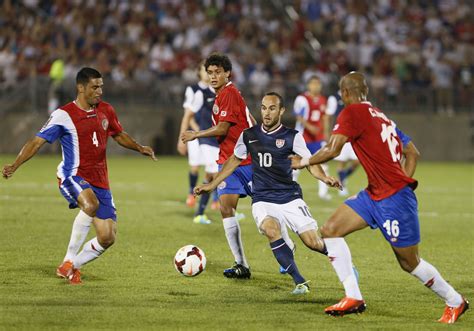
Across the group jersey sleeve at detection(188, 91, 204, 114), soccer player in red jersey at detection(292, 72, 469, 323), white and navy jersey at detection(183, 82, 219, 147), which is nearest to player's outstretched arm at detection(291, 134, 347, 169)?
soccer player in red jersey at detection(292, 72, 469, 323)

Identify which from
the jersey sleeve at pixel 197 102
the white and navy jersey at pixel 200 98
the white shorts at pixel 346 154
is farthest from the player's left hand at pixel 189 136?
the white shorts at pixel 346 154

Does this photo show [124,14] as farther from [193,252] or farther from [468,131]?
[193,252]

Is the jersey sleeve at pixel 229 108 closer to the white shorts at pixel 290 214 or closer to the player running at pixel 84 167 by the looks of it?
the white shorts at pixel 290 214

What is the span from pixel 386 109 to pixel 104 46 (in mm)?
8985

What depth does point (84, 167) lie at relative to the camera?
375 inches

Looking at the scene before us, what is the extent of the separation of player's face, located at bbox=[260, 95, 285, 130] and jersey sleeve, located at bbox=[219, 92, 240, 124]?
888 millimetres

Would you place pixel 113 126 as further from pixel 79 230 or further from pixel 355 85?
pixel 355 85

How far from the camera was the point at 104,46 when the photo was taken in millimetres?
29016

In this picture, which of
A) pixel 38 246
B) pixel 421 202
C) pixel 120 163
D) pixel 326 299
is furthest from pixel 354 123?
pixel 120 163

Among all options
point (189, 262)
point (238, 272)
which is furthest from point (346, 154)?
point (189, 262)

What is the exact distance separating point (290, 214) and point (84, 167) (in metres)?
2.18

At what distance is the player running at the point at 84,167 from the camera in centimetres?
930

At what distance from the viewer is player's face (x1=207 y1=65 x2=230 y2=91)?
32.8 ft

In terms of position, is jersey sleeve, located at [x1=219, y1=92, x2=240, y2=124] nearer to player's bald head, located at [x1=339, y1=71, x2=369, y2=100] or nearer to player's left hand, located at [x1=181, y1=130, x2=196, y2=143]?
player's left hand, located at [x1=181, y1=130, x2=196, y2=143]
